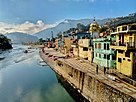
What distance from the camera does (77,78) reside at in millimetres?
43844

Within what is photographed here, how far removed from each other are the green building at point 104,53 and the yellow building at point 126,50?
2.50 metres

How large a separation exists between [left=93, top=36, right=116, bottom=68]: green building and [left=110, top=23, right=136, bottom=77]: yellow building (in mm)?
2498

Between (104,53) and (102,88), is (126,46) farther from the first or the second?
(104,53)

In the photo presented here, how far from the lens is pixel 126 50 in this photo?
3456 cm

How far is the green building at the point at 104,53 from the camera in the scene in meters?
42.2

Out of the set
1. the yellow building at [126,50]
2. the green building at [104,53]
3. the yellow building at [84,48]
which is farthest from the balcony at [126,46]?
the yellow building at [84,48]

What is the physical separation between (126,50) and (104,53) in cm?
1137

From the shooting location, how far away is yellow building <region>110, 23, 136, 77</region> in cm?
3344

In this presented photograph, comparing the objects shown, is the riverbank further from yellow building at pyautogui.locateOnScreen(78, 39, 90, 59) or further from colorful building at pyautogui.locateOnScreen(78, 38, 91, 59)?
yellow building at pyautogui.locateOnScreen(78, 39, 90, 59)

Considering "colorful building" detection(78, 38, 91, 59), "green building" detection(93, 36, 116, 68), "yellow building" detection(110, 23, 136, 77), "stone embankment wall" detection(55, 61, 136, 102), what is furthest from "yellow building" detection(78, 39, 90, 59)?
"yellow building" detection(110, 23, 136, 77)

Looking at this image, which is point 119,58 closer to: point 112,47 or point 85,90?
point 112,47

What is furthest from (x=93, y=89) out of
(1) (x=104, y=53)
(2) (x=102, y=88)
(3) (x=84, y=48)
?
(3) (x=84, y=48)

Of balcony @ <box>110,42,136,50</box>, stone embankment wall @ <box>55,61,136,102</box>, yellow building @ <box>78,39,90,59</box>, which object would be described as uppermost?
balcony @ <box>110,42,136,50</box>

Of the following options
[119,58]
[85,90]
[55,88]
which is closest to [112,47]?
[119,58]
